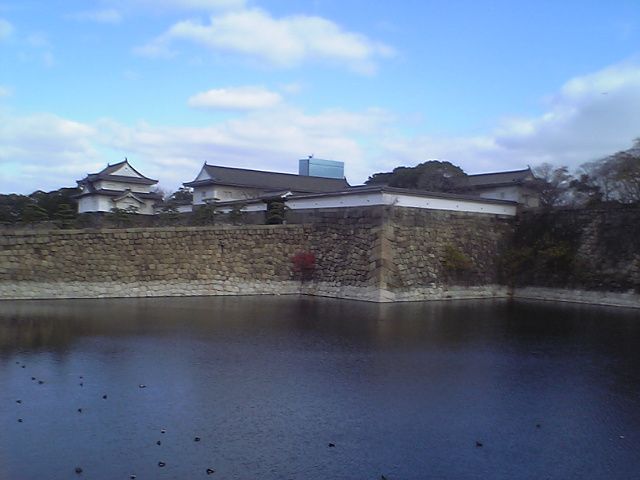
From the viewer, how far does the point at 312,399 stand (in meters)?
6.57

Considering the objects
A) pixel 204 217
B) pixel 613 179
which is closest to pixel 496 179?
pixel 613 179

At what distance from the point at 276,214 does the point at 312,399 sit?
1331 centimetres

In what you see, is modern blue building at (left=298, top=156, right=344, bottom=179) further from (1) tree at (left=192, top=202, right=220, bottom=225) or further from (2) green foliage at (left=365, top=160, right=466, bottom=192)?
(1) tree at (left=192, top=202, right=220, bottom=225)

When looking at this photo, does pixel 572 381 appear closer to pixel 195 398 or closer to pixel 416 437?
pixel 416 437

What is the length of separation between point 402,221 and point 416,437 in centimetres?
1222

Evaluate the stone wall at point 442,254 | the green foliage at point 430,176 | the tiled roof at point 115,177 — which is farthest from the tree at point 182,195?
the stone wall at point 442,254

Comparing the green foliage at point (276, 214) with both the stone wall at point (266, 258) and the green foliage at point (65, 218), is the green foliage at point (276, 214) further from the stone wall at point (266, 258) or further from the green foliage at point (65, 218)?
the green foliage at point (65, 218)

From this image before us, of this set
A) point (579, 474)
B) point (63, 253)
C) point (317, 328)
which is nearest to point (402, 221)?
point (317, 328)

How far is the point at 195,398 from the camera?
6.55 meters

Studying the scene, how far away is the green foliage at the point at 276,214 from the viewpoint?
19.5 meters

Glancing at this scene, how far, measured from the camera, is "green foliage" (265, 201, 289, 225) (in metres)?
19.5

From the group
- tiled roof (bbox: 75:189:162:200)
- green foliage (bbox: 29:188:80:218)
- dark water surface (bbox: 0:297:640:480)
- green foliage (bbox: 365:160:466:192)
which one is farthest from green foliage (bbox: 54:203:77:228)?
green foliage (bbox: 365:160:466:192)

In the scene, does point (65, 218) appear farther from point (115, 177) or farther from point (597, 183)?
point (597, 183)

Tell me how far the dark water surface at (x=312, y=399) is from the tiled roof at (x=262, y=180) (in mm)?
15497
